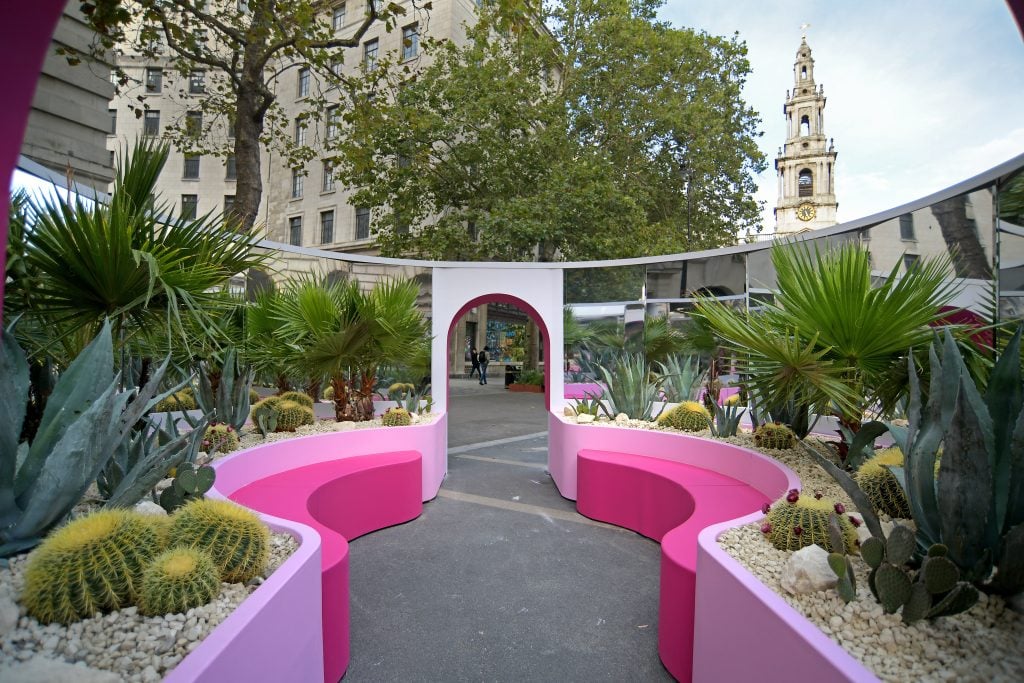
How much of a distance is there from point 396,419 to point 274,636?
4683 mm

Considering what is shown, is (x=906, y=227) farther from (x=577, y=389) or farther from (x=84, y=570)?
(x=84, y=570)

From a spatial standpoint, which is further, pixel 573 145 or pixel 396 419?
pixel 573 145

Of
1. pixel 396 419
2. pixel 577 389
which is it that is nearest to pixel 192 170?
pixel 577 389

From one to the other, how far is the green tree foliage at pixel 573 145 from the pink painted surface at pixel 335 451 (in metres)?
11.3

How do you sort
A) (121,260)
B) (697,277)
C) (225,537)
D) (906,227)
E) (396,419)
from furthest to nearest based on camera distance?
(697,277) < (396,419) < (906,227) < (121,260) < (225,537)

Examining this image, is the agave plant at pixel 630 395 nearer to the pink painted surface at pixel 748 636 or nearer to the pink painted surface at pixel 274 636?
the pink painted surface at pixel 748 636

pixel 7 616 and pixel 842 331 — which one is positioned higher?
pixel 842 331

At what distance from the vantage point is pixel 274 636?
2.06m

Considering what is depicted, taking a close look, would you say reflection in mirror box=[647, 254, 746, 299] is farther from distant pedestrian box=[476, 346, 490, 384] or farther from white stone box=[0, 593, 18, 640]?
distant pedestrian box=[476, 346, 490, 384]

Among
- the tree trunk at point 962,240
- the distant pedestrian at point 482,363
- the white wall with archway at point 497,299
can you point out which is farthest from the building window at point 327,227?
the tree trunk at point 962,240

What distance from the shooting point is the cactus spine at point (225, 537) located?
89.2 inches

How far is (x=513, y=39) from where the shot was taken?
65.2ft

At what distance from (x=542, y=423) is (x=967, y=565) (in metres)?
10.5

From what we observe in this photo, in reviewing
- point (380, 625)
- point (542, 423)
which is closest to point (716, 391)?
point (542, 423)
